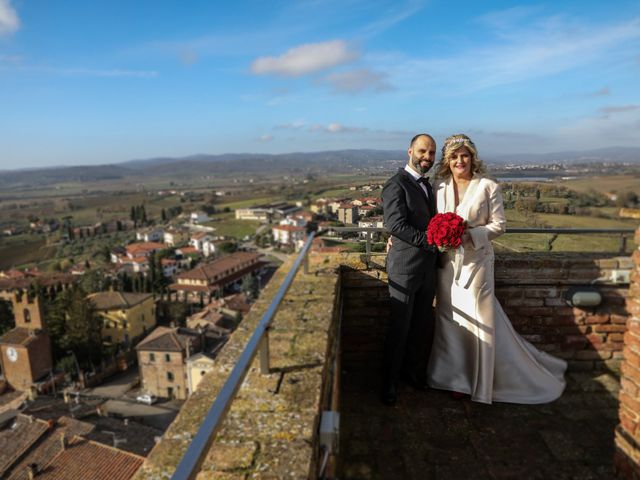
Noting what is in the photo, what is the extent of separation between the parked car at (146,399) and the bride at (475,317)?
30.0 meters

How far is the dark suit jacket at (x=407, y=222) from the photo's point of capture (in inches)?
95.6

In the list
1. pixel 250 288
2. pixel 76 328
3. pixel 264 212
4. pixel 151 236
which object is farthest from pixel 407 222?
pixel 151 236

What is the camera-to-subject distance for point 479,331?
105 inches

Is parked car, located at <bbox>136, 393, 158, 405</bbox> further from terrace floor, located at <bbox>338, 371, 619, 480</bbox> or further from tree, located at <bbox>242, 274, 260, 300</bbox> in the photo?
terrace floor, located at <bbox>338, 371, 619, 480</bbox>

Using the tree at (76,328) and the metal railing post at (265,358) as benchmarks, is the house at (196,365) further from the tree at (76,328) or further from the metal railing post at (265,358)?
the metal railing post at (265,358)

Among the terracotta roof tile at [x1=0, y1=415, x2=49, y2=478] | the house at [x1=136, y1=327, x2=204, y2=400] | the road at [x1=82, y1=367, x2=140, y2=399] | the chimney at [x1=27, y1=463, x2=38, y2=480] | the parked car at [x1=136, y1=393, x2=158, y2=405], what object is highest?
the chimney at [x1=27, y1=463, x2=38, y2=480]

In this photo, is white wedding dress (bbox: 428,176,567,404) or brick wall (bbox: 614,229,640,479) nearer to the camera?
brick wall (bbox: 614,229,640,479)

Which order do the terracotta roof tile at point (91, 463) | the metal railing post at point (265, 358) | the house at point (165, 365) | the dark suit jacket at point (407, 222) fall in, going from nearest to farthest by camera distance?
the metal railing post at point (265, 358) → the dark suit jacket at point (407, 222) → the terracotta roof tile at point (91, 463) → the house at point (165, 365)

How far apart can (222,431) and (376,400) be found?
66.4 inches

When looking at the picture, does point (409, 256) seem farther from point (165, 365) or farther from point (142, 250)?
point (142, 250)

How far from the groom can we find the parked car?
2995cm

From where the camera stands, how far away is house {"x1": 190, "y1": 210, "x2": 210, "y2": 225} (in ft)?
283

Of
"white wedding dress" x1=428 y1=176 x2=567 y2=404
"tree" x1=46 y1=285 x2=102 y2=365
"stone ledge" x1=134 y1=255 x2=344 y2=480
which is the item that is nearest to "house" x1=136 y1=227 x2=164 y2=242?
"tree" x1=46 y1=285 x2=102 y2=365

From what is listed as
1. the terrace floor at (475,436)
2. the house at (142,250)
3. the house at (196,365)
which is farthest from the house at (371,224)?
the house at (142,250)
